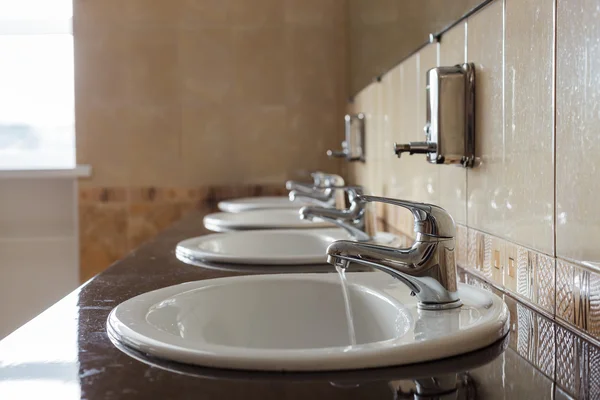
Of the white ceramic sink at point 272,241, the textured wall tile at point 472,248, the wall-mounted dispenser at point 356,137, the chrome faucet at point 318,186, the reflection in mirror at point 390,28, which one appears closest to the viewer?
the textured wall tile at point 472,248

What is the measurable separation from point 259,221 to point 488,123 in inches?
41.2

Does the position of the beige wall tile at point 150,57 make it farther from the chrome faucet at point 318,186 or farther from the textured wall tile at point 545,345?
the textured wall tile at point 545,345

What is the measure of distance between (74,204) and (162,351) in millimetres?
2443

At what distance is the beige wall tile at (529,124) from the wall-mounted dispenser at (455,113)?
0.45ft

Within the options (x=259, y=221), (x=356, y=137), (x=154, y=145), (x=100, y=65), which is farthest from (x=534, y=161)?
(x=100, y=65)

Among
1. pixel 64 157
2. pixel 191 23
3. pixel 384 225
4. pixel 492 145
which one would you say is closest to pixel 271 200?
pixel 384 225

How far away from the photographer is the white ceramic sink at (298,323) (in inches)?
23.2

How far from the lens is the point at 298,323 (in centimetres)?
98

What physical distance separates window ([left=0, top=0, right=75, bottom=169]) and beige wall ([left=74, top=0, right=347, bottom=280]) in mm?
188

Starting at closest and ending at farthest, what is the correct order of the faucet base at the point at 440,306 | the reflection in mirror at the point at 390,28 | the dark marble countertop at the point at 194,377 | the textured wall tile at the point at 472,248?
1. the dark marble countertop at the point at 194,377
2. the faucet base at the point at 440,306
3. the textured wall tile at the point at 472,248
4. the reflection in mirror at the point at 390,28

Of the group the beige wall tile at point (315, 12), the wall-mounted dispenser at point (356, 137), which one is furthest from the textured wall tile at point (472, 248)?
the beige wall tile at point (315, 12)

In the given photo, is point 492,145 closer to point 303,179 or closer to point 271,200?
point 271,200

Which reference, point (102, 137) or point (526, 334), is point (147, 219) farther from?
point (526, 334)

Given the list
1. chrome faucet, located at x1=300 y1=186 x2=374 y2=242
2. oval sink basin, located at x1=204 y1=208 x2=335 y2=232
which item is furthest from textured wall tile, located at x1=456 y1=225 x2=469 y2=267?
oval sink basin, located at x1=204 y1=208 x2=335 y2=232
